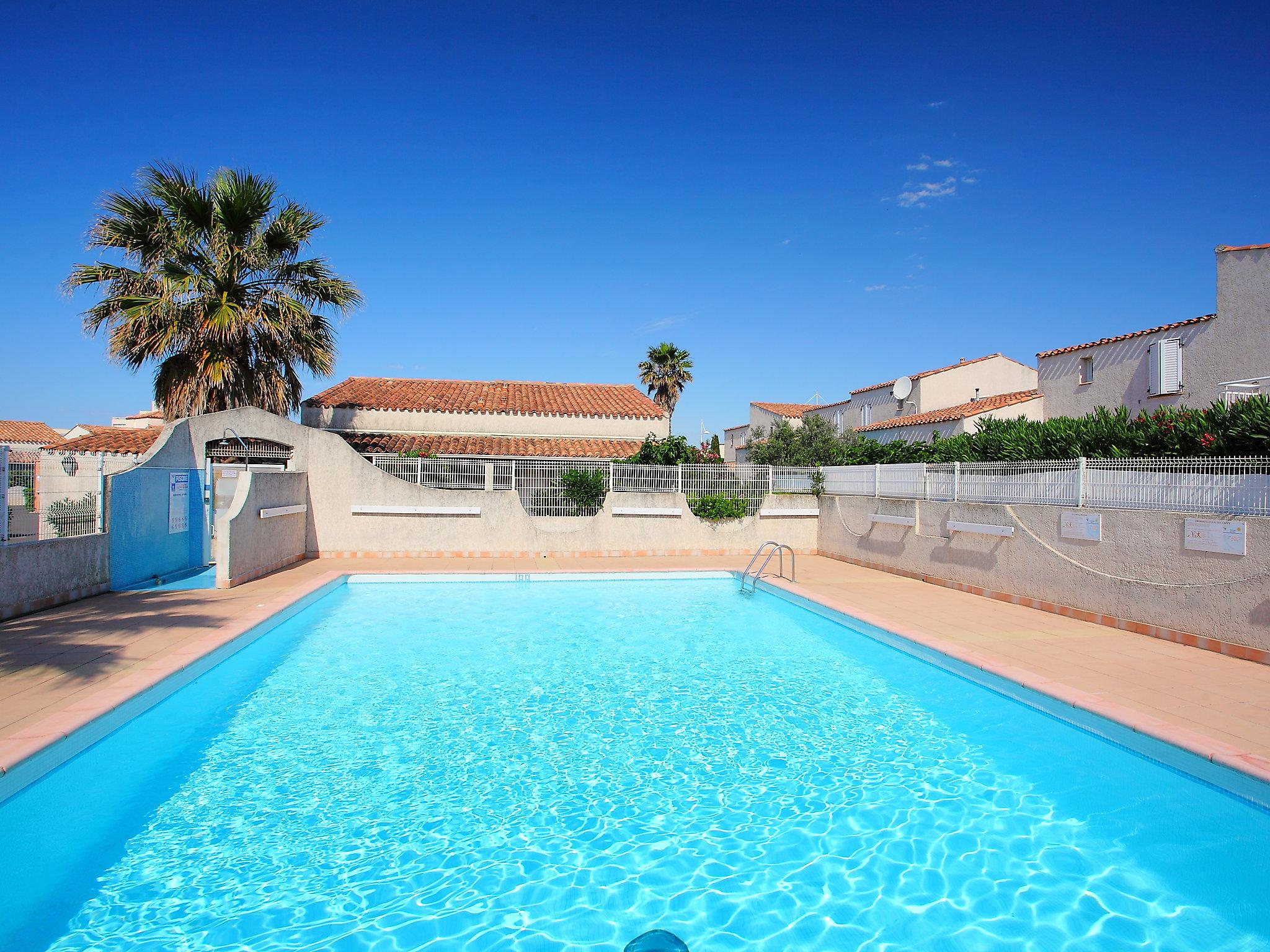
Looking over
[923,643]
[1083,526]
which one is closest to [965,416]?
[1083,526]

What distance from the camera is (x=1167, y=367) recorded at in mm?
18828

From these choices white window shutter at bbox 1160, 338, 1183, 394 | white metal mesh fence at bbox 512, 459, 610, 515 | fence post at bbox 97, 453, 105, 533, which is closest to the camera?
fence post at bbox 97, 453, 105, 533

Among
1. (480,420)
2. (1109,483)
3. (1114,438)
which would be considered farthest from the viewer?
(480,420)

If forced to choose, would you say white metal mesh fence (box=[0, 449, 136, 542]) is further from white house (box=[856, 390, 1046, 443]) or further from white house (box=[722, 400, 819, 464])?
white house (box=[722, 400, 819, 464])

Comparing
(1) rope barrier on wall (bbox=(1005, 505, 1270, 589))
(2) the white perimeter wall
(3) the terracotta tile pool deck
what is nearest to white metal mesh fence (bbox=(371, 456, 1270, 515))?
(2) the white perimeter wall

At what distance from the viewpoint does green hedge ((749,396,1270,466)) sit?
29.3 ft

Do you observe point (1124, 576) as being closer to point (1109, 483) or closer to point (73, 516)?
point (1109, 483)

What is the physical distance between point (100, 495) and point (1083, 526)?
13886mm

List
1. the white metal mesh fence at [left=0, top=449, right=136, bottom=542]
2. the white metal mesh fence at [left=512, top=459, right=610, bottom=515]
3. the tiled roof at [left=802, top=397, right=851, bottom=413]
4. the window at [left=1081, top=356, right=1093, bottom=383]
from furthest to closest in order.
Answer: the tiled roof at [left=802, top=397, right=851, bottom=413] < the window at [left=1081, top=356, right=1093, bottom=383] < the white metal mesh fence at [left=512, top=459, right=610, bottom=515] < the white metal mesh fence at [left=0, top=449, right=136, bottom=542]

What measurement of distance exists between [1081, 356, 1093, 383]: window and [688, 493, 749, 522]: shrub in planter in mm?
13239

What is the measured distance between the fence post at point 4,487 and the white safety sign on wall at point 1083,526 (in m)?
13.3

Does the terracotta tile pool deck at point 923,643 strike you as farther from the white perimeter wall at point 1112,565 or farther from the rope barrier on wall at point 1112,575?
the rope barrier on wall at point 1112,575

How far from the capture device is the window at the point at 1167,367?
18656mm

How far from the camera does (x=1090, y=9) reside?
1188 cm
